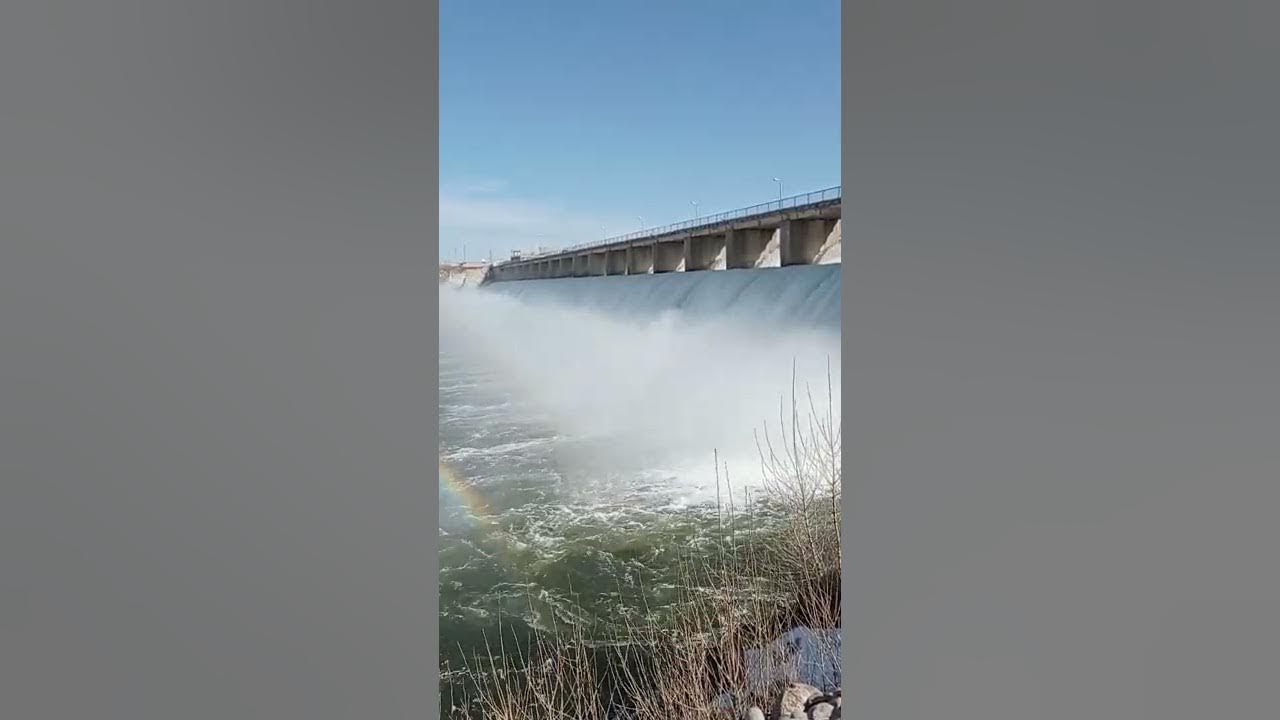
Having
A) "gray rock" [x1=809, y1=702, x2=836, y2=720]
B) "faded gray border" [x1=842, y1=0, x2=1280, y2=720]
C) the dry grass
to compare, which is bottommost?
"gray rock" [x1=809, y1=702, x2=836, y2=720]

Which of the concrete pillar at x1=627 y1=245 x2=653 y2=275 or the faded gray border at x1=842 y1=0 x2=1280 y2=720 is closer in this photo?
the faded gray border at x1=842 y1=0 x2=1280 y2=720

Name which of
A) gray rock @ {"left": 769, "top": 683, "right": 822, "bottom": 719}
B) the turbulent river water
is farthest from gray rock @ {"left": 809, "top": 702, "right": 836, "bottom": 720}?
the turbulent river water

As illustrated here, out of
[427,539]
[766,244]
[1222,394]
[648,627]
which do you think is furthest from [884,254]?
[648,627]

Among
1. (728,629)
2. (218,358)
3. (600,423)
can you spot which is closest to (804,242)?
(600,423)

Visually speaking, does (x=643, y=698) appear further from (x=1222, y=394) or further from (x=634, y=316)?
(x=1222, y=394)

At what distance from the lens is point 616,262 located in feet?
6.27

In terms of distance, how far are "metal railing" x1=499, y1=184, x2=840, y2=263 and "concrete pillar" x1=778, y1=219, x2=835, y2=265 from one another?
2.2 inches

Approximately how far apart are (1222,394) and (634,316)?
1162 mm

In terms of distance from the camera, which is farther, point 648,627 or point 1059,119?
point 648,627

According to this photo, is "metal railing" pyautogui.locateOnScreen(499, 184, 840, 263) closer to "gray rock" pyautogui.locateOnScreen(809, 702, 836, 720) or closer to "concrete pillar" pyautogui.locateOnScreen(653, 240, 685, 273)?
"concrete pillar" pyautogui.locateOnScreen(653, 240, 685, 273)

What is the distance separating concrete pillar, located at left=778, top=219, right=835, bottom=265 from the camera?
6.21ft

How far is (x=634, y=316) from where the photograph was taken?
193cm

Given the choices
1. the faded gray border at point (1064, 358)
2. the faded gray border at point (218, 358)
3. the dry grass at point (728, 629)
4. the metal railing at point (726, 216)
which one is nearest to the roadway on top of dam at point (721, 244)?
the metal railing at point (726, 216)

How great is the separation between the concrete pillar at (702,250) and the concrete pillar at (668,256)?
0.05 feet
